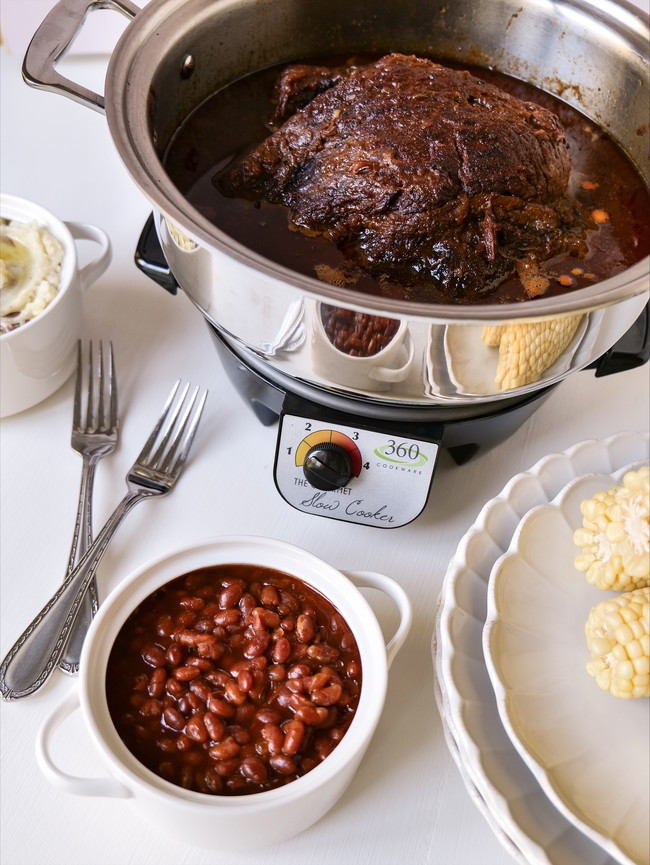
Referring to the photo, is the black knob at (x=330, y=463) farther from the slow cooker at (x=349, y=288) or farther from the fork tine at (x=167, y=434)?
the fork tine at (x=167, y=434)

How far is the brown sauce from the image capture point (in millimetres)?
1325

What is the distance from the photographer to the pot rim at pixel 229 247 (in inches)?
39.9

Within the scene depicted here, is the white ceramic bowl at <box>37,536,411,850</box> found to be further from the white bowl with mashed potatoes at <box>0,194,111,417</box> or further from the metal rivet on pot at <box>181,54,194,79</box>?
the metal rivet on pot at <box>181,54,194,79</box>

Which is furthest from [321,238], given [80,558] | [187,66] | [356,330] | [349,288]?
[80,558]

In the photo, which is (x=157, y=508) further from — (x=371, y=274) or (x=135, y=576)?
(x=371, y=274)

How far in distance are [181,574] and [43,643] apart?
262mm

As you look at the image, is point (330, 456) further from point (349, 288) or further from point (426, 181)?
point (426, 181)

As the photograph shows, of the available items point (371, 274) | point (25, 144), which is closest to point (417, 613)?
point (371, 274)

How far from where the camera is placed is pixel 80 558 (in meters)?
1.45

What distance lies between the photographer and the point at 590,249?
1.40 m

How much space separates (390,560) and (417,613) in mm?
115

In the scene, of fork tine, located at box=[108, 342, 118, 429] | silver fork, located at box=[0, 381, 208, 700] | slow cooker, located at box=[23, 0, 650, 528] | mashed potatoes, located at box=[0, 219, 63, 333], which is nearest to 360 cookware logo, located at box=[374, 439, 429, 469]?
slow cooker, located at box=[23, 0, 650, 528]

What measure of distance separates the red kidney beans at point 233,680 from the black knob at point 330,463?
0.58 feet

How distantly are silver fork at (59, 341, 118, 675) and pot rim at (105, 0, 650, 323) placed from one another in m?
0.61
